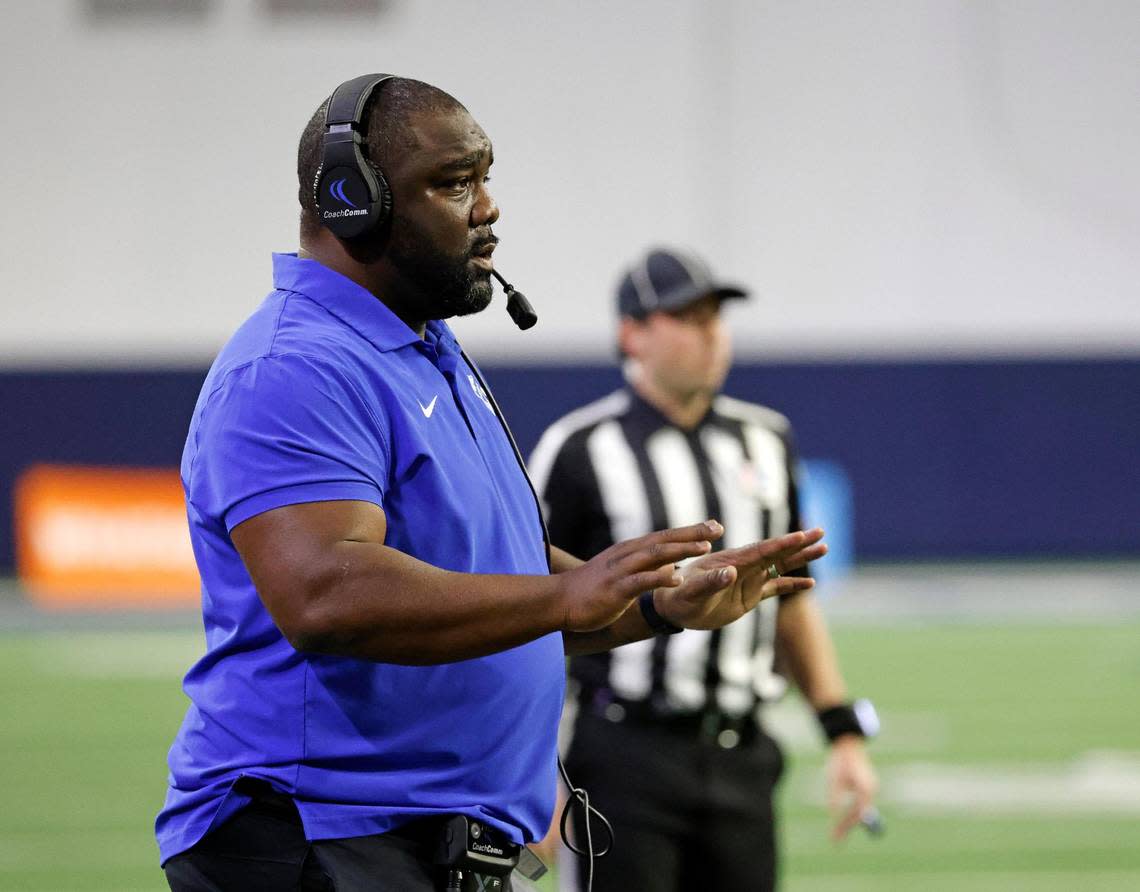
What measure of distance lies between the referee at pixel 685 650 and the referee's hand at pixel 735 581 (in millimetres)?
1284

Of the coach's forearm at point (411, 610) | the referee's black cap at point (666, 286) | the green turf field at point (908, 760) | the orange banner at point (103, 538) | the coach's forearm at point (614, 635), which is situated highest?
the coach's forearm at point (411, 610)

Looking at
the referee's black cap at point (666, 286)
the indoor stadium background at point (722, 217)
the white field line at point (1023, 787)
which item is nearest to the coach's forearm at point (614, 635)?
the referee's black cap at point (666, 286)

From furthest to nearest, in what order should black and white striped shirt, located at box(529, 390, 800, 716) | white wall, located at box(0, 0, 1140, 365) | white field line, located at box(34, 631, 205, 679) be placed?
white wall, located at box(0, 0, 1140, 365)
white field line, located at box(34, 631, 205, 679)
black and white striped shirt, located at box(529, 390, 800, 716)

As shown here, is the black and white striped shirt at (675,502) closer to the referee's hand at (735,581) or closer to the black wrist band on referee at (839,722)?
the black wrist band on referee at (839,722)

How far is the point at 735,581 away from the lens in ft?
6.57

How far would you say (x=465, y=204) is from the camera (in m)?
2.00

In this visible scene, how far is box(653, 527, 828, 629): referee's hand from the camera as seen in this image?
1.94 m

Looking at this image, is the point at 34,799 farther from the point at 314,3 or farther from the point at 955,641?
the point at 314,3

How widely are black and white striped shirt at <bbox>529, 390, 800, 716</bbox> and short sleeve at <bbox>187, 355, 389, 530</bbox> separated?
164 centimetres

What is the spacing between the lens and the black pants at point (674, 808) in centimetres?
330

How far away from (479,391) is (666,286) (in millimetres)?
1590

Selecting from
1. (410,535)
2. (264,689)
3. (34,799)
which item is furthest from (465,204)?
(34,799)

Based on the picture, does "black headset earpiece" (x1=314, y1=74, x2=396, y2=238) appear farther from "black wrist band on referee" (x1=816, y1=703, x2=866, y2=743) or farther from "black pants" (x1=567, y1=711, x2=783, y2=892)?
"black wrist band on referee" (x1=816, y1=703, x2=866, y2=743)

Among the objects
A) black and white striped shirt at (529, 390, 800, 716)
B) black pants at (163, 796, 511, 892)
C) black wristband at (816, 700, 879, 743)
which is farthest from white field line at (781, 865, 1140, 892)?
black pants at (163, 796, 511, 892)
